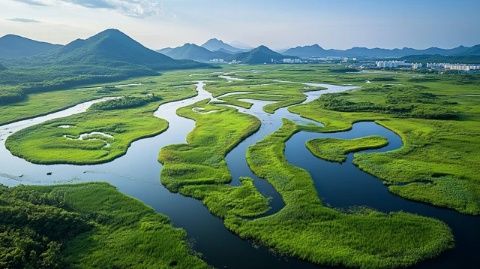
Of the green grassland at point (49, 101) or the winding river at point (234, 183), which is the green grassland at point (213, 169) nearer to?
the winding river at point (234, 183)

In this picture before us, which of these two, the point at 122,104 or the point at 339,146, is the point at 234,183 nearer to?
the point at 339,146

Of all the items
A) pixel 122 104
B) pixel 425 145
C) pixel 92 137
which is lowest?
pixel 425 145

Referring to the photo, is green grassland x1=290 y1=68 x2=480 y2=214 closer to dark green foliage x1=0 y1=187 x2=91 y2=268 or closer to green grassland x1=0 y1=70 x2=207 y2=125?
dark green foliage x1=0 y1=187 x2=91 y2=268

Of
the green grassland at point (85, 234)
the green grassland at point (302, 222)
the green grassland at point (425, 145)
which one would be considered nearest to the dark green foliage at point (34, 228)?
the green grassland at point (85, 234)

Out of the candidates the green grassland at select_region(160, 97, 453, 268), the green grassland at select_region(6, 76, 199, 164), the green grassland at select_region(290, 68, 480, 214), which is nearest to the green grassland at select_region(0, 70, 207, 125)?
the green grassland at select_region(6, 76, 199, 164)

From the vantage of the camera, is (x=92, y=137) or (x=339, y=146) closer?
(x=339, y=146)

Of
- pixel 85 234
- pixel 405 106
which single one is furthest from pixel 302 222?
pixel 405 106
